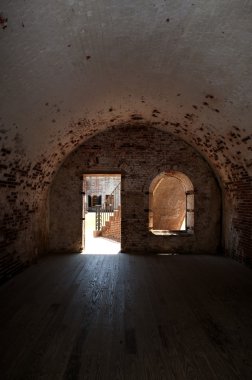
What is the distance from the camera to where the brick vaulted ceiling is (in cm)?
293

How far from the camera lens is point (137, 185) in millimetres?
8273

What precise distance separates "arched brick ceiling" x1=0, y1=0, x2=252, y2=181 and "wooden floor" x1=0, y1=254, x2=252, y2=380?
98.9 inches

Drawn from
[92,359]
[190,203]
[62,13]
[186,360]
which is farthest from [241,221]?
[62,13]

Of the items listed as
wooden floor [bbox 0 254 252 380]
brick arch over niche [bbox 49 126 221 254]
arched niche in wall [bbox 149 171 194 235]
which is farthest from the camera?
arched niche in wall [bbox 149 171 194 235]

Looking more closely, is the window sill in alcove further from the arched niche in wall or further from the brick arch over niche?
the arched niche in wall

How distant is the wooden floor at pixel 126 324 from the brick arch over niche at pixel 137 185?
202cm

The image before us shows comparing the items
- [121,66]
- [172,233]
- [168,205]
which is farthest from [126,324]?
[168,205]

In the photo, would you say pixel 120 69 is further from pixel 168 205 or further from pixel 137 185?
pixel 168 205

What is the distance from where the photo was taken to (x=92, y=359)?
2787 millimetres

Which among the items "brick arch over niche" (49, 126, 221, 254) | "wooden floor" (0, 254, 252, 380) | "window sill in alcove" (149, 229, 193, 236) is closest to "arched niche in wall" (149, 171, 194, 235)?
"window sill in alcove" (149, 229, 193, 236)

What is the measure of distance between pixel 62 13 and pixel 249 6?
184 centimetres

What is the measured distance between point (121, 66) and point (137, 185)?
434 cm

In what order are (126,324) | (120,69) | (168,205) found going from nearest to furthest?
(126,324), (120,69), (168,205)

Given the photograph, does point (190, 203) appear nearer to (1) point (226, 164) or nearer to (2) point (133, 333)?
(1) point (226, 164)
